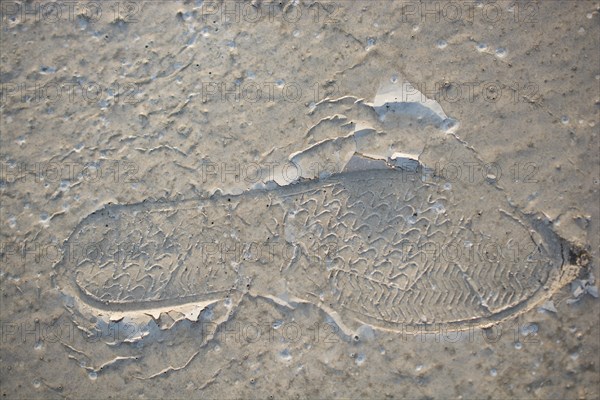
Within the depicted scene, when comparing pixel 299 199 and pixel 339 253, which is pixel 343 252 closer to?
pixel 339 253

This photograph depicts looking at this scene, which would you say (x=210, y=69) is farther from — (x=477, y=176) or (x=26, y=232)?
(x=477, y=176)

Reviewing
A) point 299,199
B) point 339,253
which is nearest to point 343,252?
Answer: point 339,253

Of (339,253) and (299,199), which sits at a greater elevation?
(299,199)

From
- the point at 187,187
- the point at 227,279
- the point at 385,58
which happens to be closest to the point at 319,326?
the point at 227,279
